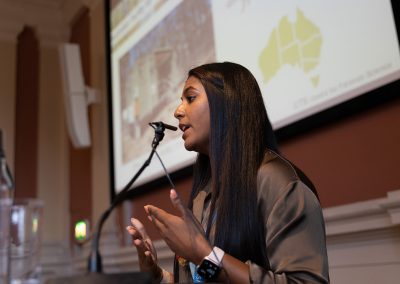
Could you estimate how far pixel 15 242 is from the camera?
0.95 metres

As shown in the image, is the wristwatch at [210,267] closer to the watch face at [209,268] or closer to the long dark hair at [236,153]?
the watch face at [209,268]

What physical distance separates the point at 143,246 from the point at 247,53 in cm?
129

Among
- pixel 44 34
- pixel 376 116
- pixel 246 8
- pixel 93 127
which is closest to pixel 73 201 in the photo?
pixel 93 127

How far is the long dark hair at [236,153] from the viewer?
106 cm

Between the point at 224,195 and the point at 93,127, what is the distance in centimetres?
296

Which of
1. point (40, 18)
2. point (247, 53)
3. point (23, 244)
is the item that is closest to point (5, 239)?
point (23, 244)

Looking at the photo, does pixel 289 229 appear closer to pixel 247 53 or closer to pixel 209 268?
pixel 209 268

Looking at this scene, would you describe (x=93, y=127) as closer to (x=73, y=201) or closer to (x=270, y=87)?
(x=73, y=201)

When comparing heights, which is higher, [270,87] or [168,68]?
[168,68]

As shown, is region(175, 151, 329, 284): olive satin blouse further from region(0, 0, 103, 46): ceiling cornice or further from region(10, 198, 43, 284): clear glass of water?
region(0, 0, 103, 46): ceiling cornice

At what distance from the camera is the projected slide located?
66.7 inches

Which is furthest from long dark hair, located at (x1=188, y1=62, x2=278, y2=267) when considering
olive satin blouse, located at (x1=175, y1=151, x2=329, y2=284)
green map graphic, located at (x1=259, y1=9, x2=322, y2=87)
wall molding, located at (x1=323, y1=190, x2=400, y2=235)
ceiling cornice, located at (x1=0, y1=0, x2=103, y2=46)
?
ceiling cornice, located at (x1=0, y1=0, x2=103, y2=46)

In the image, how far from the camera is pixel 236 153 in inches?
45.0

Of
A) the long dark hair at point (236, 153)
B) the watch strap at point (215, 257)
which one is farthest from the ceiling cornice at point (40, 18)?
the watch strap at point (215, 257)
